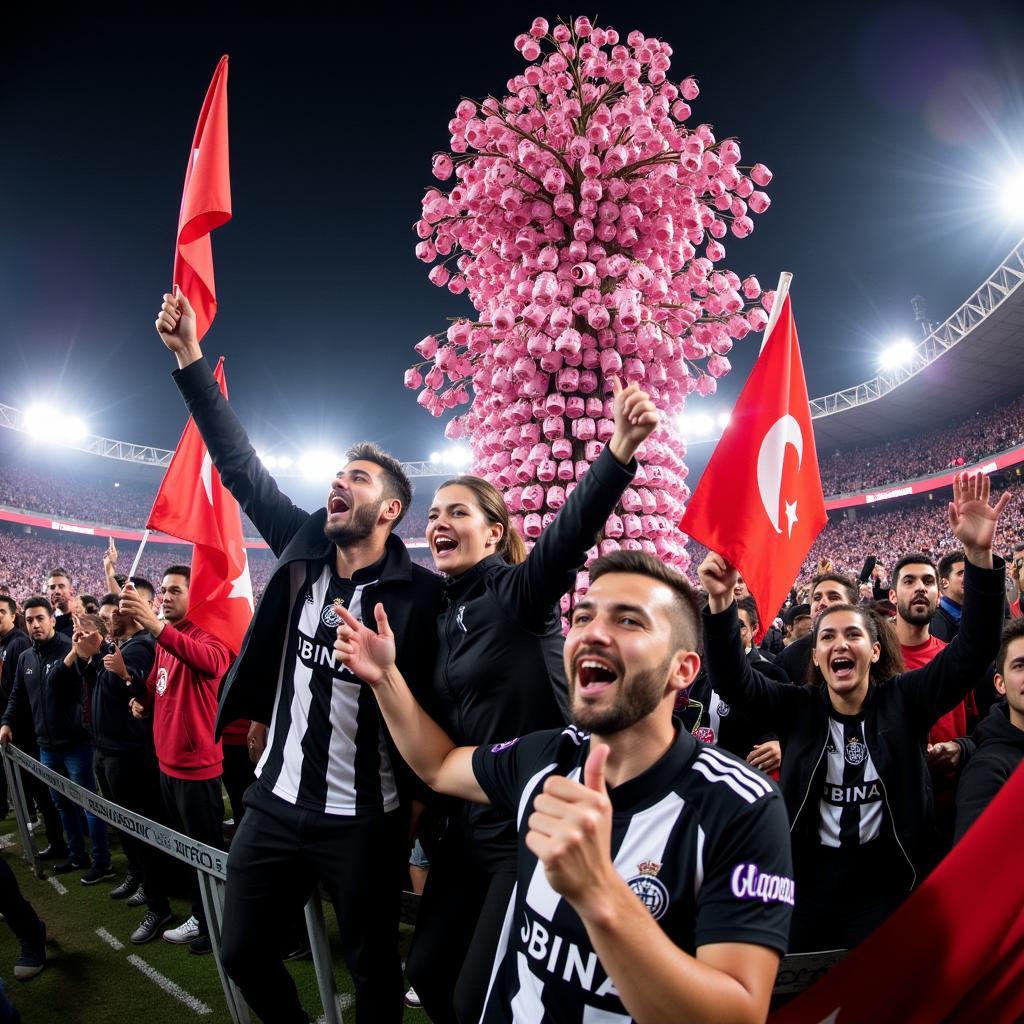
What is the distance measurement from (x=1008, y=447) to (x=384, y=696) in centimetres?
2670

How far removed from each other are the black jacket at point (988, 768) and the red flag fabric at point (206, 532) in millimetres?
3555

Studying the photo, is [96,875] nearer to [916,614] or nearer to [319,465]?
[916,614]

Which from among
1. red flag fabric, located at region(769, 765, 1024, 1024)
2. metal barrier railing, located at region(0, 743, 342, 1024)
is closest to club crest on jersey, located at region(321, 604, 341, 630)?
metal barrier railing, located at region(0, 743, 342, 1024)

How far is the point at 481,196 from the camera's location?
3.84 metres

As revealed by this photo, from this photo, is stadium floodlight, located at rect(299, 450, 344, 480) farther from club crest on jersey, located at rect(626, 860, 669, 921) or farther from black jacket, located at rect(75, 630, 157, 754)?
club crest on jersey, located at rect(626, 860, 669, 921)

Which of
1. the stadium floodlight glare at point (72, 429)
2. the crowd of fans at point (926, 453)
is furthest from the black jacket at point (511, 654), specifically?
the stadium floodlight glare at point (72, 429)

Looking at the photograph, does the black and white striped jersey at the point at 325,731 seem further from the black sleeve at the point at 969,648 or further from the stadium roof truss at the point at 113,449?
the stadium roof truss at the point at 113,449

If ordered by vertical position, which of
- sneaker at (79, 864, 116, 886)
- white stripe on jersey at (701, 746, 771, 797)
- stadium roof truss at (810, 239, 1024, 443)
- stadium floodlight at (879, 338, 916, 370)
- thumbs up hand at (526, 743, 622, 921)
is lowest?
sneaker at (79, 864, 116, 886)

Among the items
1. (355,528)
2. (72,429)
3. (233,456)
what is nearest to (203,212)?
(233,456)

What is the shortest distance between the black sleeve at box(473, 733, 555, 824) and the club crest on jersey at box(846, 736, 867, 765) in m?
1.36

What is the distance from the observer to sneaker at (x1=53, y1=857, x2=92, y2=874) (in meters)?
5.07

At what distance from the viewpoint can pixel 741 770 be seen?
1.53m

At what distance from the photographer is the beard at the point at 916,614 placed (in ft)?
12.4

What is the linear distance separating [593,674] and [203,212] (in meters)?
2.84
